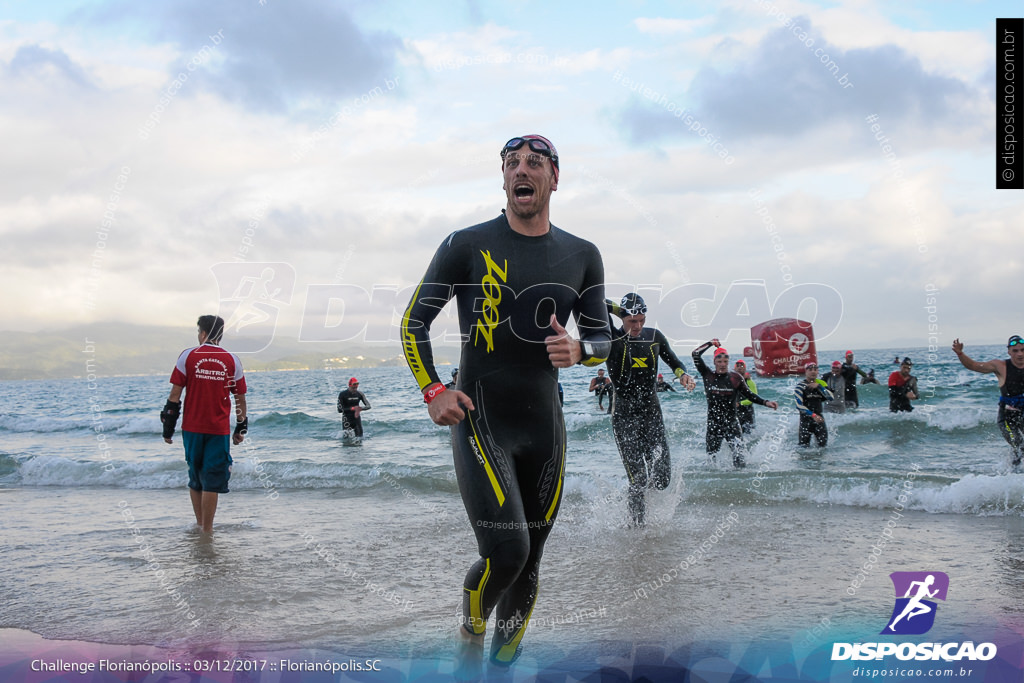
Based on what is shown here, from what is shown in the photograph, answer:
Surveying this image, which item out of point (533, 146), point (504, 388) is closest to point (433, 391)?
point (504, 388)

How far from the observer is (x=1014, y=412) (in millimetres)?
10523

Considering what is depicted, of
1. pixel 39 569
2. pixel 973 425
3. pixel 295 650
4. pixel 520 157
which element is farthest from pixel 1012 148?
pixel 973 425

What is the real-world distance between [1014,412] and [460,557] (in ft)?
28.8

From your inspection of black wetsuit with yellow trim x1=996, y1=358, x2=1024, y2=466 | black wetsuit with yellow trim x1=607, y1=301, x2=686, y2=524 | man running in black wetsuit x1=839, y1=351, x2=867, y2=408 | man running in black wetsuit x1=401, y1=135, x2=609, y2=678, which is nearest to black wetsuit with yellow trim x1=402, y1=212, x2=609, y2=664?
man running in black wetsuit x1=401, y1=135, x2=609, y2=678

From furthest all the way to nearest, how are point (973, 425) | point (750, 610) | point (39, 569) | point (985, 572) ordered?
point (973, 425) → point (39, 569) → point (985, 572) → point (750, 610)

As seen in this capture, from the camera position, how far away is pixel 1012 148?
6359 millimetres

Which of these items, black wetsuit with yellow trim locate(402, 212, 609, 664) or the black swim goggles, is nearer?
black wetsuit with yellow trim locate(402, 212, 609, 664)

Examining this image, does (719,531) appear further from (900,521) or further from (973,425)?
(973,425)

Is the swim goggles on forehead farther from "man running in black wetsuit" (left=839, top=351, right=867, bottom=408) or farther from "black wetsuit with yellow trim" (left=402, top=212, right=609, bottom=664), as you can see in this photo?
"man running in black wetsuit" (left=839, top=351, right=867, bottom=408)

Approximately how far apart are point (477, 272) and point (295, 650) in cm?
239

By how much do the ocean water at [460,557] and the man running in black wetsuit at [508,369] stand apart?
2.94ft

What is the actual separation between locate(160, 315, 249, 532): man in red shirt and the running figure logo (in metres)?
5.85

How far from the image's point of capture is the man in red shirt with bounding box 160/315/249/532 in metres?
7.23

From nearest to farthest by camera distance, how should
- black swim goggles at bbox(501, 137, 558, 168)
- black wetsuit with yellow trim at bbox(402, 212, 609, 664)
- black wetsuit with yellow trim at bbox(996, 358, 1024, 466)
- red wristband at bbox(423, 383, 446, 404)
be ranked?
1. red wristband at bbox(423, 383, 446, 404)
2. black wetsuit with yellow trim at bbox(402, 212, 609, 664)
3. black swim goggles at bbox(501, 137, 558, 168)
4. black wetsuit with yellow trim at bbox(996, 358, 1024, 466)
